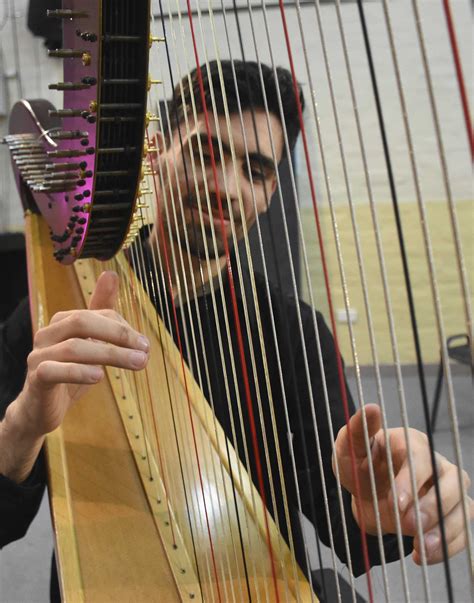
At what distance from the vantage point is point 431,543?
50 cm

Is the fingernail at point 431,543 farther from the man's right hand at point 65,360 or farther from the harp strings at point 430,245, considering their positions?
the man's right hand at point 65,360

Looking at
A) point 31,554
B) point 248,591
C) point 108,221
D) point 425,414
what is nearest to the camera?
point 425,414

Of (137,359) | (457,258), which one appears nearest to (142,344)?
(137,359)

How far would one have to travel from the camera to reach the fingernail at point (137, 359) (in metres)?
0.70

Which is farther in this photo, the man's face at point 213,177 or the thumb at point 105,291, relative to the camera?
the thumb at point 105,291

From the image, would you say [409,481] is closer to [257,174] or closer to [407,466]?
[407,466]

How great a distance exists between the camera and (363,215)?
11.7 ft

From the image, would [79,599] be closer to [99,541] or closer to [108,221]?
[99,541]

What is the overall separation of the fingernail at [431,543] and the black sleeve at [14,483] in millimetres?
558

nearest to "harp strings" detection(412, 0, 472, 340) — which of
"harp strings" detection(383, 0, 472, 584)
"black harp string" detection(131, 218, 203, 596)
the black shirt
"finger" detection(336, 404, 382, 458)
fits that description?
"harp strings" detection(383, 0, 472, 584)

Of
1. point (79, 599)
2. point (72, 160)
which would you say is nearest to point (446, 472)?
point (79, 599)

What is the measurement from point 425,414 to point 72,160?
547 millimetres

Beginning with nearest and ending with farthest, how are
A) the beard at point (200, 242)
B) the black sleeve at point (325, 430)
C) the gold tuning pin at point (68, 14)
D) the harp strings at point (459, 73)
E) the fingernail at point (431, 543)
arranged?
the harp strings at point (459, 73) → the fingernail at point (431, 543) → the gold tuning pin at point (68, 14) → the beard at point (200, 242) → the black sleeve at point (325, 430)

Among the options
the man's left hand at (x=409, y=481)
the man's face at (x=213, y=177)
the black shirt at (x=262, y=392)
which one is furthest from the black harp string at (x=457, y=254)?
the black shirt at (x=262, y=392)
